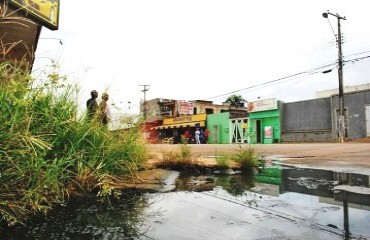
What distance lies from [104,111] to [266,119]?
31128 mm

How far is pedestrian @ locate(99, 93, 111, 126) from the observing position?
4.36 metres

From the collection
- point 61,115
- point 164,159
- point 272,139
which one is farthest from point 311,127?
point 61,115

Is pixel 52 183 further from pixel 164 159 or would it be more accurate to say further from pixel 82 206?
pixel 164 159

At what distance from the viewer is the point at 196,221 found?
267cm

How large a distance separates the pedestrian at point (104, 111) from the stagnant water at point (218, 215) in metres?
1.06

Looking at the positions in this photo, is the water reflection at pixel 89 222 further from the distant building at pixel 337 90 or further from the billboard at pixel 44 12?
the distant building at pixel 337 90

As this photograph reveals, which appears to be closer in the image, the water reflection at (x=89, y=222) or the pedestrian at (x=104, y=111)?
the water reflection at (x=89, y=222)

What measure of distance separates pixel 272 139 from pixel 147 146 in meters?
29.0

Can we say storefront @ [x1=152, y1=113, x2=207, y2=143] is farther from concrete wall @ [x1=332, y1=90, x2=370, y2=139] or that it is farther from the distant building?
the distant building

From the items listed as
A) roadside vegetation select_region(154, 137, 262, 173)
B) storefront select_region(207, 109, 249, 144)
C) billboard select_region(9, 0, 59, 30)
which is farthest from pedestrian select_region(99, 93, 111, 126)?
storefront select_region(207, 109, 249, 144)

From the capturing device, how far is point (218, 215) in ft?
9.34

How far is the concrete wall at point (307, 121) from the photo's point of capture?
29016mm

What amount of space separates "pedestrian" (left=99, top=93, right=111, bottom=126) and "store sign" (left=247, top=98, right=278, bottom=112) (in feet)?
95.9

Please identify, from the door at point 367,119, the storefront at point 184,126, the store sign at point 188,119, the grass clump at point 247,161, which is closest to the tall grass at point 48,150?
the grass clump at point 247,161
